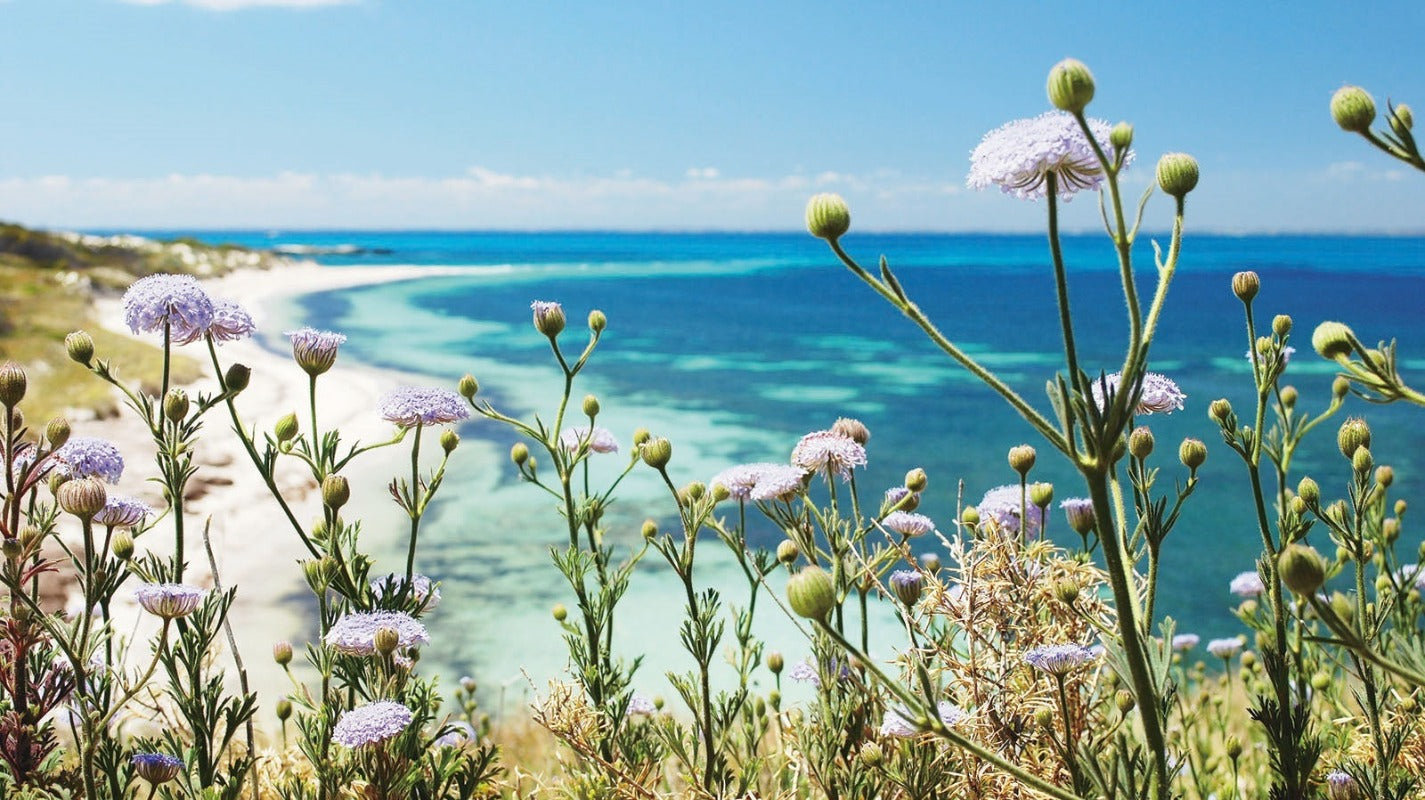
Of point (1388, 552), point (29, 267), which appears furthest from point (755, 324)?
point (1388, 552)

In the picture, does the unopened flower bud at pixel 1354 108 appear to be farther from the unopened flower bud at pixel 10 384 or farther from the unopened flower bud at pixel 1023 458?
the unopened flower bud at pixel 10 384

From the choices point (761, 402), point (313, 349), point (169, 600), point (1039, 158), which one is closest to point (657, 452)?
point (313, 349)

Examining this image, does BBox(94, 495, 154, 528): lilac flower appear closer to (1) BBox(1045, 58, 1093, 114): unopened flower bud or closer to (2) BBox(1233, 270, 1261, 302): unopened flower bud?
(1) BBox(1045, 58, 1093, 114): unopened flower bud

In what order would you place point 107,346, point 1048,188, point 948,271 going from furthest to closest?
point 948,271
point 107,346
point 1048,188

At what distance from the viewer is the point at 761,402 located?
65.3 ft

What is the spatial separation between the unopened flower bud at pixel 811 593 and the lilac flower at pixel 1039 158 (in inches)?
23.9

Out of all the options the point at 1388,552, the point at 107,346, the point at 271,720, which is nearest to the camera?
the point at 1388,552

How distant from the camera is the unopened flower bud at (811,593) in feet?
4.79

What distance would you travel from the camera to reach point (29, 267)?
102ft

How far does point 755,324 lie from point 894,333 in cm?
540

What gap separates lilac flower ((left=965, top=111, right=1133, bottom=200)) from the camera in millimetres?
1440

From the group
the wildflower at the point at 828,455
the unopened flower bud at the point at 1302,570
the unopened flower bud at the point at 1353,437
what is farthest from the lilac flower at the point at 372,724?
the unopened flower bud at the point at 1353,437

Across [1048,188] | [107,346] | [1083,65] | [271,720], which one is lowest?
[271,720]

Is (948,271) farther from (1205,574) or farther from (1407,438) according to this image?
(1205,574)
